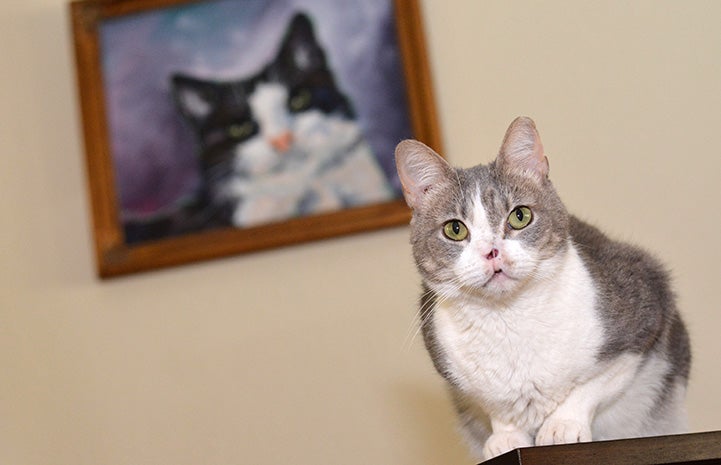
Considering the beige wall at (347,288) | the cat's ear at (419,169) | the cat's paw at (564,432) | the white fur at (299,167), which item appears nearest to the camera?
the cat's paw at (564,432)

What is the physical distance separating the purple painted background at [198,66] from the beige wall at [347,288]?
Result: 0.12 meters

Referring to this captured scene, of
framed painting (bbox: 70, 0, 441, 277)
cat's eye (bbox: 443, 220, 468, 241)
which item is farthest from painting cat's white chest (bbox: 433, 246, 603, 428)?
framed painting (bbox: 70, 0, 441, 277)

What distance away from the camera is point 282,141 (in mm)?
2270

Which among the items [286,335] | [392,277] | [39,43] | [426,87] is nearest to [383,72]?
[426,87]

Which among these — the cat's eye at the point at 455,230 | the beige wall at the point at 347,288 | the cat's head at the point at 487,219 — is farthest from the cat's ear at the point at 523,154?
the beige wall at the point at 347,288

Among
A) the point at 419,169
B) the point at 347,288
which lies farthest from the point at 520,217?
the point at 347,288

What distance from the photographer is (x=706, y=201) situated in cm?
205

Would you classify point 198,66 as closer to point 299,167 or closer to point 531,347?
point 299,167

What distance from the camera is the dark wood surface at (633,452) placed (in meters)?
1.12

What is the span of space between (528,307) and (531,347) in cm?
6

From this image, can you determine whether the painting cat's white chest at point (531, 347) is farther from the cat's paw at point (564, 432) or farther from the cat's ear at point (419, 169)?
the cat's ear at point (419, 169)

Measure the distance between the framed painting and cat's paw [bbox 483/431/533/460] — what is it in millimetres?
837

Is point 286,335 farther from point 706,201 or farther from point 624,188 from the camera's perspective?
point 706,201

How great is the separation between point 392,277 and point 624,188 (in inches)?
21.8
